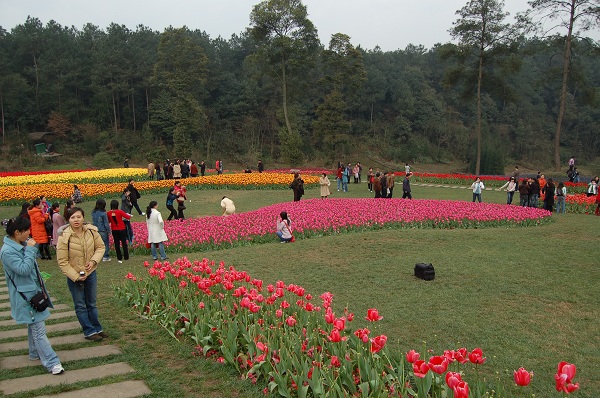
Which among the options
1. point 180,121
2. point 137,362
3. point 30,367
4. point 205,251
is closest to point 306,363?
point 137,362

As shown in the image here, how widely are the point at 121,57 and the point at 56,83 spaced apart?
7.87 meters

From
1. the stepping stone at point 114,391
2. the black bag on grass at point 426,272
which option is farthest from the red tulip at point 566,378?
the black bag on grass at point 426,272

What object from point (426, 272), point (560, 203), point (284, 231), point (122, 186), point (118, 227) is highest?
point (122, 186)

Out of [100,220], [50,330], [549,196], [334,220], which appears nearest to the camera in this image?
[50,330]

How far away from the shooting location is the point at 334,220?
574 inches

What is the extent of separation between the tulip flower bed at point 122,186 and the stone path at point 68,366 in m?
17.5

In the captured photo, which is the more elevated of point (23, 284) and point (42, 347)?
point (23, 284)

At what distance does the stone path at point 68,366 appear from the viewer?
180 inches

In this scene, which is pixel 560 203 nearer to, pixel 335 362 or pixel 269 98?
pixel 335 362

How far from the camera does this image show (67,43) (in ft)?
187

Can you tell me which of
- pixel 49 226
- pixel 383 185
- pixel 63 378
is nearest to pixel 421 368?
pixel 63 378

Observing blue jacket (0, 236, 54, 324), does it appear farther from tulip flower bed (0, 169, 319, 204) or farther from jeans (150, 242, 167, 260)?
tulip flower bed (0, 169, 319, 204)

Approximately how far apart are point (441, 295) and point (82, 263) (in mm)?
5505

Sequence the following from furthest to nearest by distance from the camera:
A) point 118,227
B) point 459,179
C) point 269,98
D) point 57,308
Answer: point 269,98
point 459,179
point 118,227
point 57,308
